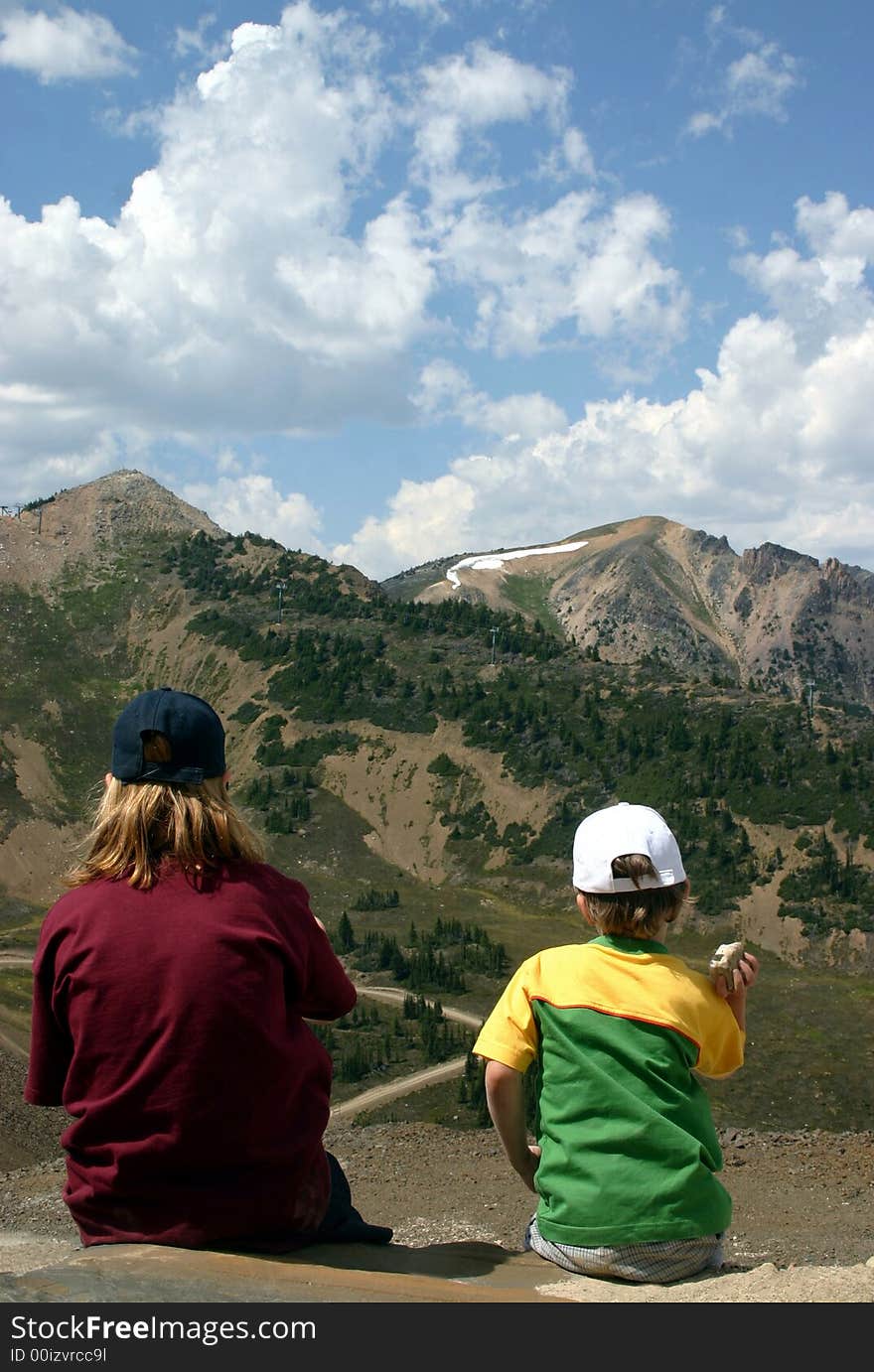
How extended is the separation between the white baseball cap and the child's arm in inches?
A: 33.6

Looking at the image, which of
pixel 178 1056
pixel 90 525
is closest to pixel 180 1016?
pixel 178 1056

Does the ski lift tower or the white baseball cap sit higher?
the ski lift tower

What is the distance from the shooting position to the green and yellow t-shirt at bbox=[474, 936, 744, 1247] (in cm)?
460

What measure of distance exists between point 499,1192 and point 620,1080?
42.3ft

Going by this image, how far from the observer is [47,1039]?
4.60m

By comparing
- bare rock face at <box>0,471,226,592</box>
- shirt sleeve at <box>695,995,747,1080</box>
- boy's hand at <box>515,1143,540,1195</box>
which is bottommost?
boy's hand at <box>515,1143,540,1195</box>

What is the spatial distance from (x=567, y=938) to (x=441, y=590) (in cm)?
11969

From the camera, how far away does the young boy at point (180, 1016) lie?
432cm

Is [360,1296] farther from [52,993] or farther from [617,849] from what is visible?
[617,849]

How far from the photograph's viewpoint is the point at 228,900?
445 cm

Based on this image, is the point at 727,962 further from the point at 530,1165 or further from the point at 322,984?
the point at 322,984

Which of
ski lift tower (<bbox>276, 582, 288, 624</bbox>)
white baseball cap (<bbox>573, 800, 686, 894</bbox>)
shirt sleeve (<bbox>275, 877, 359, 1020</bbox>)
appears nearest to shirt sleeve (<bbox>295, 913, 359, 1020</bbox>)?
shirt sleeve (<bbox>275, 877, 359, 1020</bbox>)
